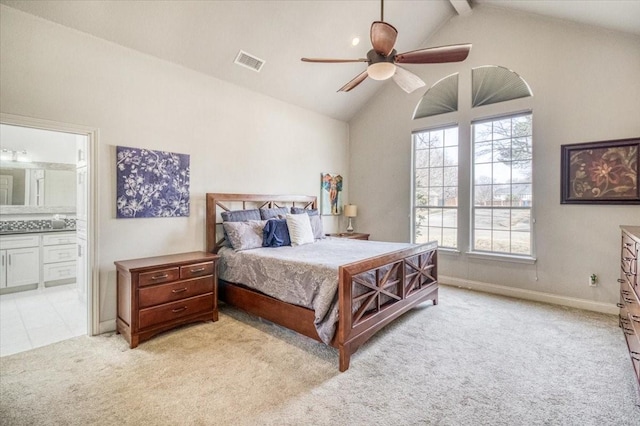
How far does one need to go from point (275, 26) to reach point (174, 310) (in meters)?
3.43

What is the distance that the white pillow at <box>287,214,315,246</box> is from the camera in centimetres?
397

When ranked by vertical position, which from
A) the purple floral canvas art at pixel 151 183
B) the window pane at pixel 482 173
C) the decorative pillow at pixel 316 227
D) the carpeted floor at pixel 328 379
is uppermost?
the window pane at pixel 482 173

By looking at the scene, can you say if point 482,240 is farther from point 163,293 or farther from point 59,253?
point 59,253

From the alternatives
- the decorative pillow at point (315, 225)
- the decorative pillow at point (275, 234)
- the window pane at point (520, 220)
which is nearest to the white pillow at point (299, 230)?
the decorative pillow at point (275, 234)

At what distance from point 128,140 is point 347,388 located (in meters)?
3.25

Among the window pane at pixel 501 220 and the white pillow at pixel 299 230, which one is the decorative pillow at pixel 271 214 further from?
the window pane at pixel 501 220

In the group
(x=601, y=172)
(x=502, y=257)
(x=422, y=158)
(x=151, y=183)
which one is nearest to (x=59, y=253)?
(x=151, y=183)

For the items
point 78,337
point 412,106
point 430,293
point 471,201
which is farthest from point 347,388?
point 412,106

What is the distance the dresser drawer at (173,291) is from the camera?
2828 millimetres

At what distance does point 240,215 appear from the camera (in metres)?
3.99

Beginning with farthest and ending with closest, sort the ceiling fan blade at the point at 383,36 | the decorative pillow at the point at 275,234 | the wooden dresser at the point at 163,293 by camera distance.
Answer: the decorative pillow at the point at 275,234
the wooden dresser at the point at 163,293
the ceiling fan blade at the point at 383,36

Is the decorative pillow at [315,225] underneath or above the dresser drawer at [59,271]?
above

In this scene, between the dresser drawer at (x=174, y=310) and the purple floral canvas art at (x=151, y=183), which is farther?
the purple floral canvas art at (x=151, y=183)

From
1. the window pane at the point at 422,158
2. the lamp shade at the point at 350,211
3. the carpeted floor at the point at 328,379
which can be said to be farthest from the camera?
the lamp shade at the point at 350,211
